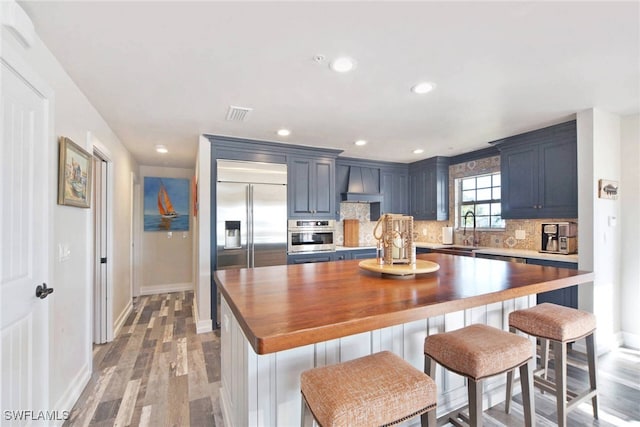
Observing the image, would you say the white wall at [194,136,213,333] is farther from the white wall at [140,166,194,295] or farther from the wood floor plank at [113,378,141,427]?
the white wall at [140,166,194,295]

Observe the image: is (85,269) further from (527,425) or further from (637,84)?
(637,84)

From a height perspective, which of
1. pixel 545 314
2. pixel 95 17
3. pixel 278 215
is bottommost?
pixel 545 314

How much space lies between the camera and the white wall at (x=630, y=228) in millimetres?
2936

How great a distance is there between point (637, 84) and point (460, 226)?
2.95 metres

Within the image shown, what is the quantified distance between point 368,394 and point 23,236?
6.14ft

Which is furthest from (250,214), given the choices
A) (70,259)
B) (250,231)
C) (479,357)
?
(479,357)

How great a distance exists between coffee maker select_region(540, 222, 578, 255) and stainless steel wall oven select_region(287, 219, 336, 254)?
2.65 m

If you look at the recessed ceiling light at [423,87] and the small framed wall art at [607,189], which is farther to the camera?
the small framed wall art at [607,189]

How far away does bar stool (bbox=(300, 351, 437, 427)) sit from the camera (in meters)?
0.96

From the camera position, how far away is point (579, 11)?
144 cm

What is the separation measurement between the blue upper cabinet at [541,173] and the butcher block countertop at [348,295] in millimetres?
1741

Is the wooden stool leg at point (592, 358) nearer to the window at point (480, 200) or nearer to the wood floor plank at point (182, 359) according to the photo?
the window at point (480, 200)

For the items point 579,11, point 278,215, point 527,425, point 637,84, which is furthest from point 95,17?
point 637,84

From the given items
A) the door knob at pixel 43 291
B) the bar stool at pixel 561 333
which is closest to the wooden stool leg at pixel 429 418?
the bar stool at pixel 561 333
